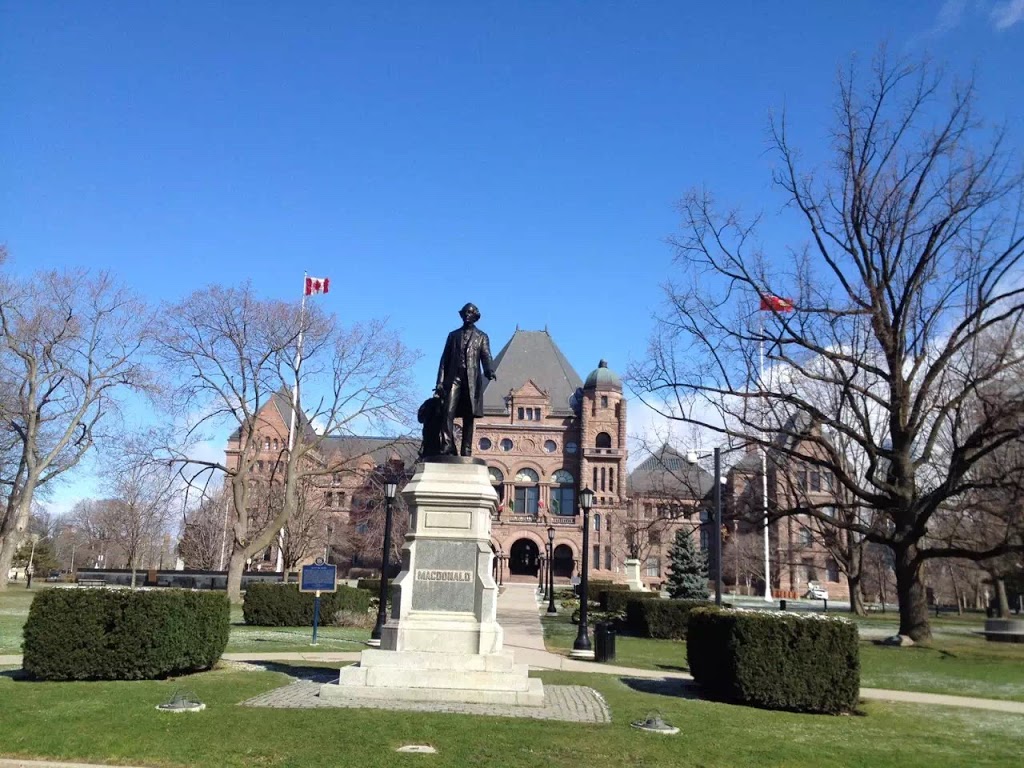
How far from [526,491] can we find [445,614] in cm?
5994

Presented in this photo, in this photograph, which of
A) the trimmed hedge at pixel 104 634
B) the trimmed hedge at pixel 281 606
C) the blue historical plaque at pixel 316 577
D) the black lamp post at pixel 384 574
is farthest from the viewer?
the trimmed hedge at pixel 281 606

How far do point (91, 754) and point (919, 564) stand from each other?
22.9m

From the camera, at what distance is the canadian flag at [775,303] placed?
23909 millimetres

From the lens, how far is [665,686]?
44.4 ft

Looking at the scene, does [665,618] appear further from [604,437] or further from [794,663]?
[604,437]

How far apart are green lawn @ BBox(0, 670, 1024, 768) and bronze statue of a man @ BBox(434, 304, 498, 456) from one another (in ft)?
13.8

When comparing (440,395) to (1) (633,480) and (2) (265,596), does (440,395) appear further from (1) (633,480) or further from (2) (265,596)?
(1) (633,480)

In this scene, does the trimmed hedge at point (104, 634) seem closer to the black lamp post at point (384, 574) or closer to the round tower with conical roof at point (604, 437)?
the black lamp post at point (384, 574)

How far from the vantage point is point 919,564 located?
2364 cm

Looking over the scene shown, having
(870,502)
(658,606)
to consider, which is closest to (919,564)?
(870,502)

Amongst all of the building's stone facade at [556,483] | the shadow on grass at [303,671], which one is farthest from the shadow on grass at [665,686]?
the building's stone facade at [556,483]

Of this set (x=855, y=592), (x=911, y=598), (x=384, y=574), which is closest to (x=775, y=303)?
(x=911, y=598)

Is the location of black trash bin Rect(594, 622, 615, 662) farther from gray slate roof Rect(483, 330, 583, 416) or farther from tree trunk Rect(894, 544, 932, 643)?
gray slate roof Rect(483, 330, 583, 416)

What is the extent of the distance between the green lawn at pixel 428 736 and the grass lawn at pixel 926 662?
5194 mm
